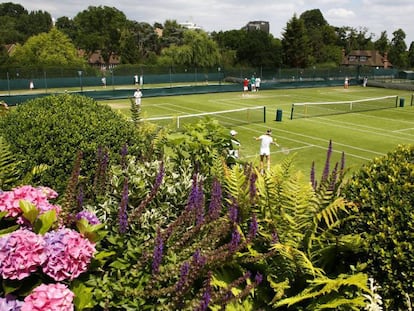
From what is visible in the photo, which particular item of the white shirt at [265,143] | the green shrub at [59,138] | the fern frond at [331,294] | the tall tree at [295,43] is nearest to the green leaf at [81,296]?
the fern frond at [331,294]

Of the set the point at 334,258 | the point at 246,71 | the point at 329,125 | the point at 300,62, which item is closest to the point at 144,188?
the point at 334,258

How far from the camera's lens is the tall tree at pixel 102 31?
103 m

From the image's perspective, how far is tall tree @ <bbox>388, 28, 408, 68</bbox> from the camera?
118438mm

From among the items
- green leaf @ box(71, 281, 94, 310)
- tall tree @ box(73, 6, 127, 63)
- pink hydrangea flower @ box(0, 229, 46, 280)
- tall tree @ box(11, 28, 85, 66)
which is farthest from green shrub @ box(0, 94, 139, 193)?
tall tree @ box(73, 6, 127, 63)

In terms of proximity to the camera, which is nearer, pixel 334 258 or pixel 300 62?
pixel 334 258

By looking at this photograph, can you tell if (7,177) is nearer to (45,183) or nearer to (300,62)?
(45,183)

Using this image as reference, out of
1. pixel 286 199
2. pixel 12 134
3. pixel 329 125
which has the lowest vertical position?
pixel 329 125

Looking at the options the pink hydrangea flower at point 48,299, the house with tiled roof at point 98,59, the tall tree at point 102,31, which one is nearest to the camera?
the pink hydrangea flower at point 48,299

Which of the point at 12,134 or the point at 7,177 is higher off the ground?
the point at 12,134

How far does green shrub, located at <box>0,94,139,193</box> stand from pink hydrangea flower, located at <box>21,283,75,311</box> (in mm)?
2794

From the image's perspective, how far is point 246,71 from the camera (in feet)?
218

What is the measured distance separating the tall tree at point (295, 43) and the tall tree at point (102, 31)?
40712mm

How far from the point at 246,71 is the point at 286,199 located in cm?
6300

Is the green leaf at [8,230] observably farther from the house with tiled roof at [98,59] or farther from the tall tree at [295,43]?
the house with tiled roof at [98,59]
